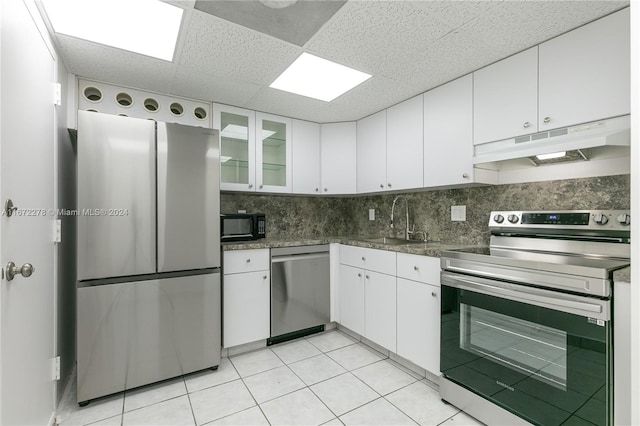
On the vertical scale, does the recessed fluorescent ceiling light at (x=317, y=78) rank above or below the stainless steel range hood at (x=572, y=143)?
above

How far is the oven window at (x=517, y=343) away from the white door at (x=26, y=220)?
7.22 ft

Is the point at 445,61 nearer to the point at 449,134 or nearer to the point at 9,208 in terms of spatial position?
the point at 449,134

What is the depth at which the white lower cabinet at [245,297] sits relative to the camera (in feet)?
8.14

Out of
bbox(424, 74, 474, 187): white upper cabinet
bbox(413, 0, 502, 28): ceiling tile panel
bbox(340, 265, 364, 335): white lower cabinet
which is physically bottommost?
bbox(340, 265, 364, 335): white lower cabinet

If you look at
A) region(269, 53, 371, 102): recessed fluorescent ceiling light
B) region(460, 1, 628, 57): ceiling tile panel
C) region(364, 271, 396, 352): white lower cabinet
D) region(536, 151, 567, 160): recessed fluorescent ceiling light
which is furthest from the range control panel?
region(269, 53, 371, 102): recessed fluorescent ceiling light

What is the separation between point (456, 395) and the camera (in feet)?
6.01

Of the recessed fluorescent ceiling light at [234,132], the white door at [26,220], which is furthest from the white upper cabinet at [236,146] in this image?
the white door at [26,220]

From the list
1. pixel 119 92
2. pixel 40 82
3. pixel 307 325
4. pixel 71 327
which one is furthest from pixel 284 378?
pixel 119 92

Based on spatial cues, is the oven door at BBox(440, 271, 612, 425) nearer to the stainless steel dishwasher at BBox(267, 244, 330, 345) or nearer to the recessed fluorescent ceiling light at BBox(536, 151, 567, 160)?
the recessed fluorescent ceiling light at BBox(536, 151, 567, 160)

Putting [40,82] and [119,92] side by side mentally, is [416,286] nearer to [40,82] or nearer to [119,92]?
[40,82]

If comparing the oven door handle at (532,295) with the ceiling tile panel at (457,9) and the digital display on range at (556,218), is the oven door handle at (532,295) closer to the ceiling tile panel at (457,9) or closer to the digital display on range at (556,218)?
the digital display on range at (556,218)

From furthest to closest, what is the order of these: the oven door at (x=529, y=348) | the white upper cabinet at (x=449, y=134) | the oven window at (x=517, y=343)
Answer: the white upper cabinet at (x=449, y=134)
the oven window at (x=517, y=343)
the oven door at (x=529, y=348)

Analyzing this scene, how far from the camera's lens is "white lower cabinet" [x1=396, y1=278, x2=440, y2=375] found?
2023 millimetres

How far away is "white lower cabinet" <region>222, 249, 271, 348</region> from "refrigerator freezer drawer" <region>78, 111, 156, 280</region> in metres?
0.64
